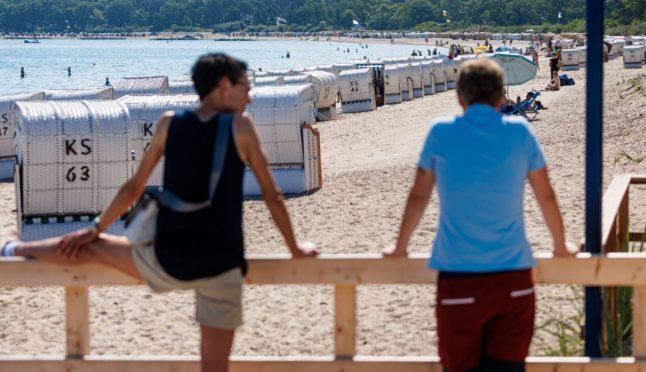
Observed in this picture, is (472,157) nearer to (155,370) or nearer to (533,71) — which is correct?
(155,370)

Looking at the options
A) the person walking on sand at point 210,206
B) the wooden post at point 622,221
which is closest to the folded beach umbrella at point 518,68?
the wooden post at point 622,221

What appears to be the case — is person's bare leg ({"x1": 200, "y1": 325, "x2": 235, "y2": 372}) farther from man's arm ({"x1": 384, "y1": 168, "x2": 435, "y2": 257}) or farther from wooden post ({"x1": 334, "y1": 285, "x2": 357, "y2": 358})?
man's arm ({"x1": 384, "y1": 168, "x2": 435, "y2": 257})

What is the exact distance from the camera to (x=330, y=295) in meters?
9.22

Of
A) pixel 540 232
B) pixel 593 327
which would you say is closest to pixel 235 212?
pixel 593 327

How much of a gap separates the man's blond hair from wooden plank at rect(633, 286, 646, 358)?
1193 millimetres

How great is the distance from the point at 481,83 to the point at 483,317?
32.1 inches

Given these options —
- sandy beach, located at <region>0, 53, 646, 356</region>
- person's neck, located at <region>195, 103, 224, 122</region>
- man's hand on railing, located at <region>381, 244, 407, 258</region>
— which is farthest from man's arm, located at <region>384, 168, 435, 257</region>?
sandy beach, located at <region>0, 53, 646, 356</region>

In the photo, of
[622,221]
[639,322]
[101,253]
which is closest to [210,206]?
[101,253]

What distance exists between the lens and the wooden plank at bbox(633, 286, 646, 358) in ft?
14.7

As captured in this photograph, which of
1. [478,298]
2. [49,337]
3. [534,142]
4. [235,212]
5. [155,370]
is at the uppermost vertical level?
[534,142]

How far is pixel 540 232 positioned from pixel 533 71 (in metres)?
16.5

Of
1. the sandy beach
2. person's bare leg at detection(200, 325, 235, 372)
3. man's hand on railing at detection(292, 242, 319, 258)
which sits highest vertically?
man's hand on railing at detection(292, 242, 319, 258)

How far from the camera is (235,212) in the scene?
157 inches

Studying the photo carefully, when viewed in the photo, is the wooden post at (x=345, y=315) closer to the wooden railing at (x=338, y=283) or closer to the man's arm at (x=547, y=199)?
the wooden railing at (x=338, y=283)
